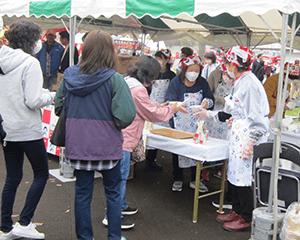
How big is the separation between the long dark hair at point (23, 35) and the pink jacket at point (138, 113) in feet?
3.12

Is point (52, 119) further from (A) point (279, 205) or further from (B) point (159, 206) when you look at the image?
(A) point (279, 205)

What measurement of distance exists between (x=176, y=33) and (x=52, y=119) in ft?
14.7

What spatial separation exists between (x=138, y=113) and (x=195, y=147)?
717 millimetres

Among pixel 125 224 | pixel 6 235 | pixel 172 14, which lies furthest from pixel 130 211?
pixel 172 14

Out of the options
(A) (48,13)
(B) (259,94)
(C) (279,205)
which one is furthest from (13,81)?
(C) (279,205)

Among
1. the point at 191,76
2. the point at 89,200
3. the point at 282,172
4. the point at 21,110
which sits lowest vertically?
the point at 89,200

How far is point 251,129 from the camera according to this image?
3.02 meters

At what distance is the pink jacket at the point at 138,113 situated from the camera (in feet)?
10.2

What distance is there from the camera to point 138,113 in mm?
3182

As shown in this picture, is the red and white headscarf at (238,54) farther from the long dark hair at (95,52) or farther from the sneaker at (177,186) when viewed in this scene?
the sneaker at (177,186)

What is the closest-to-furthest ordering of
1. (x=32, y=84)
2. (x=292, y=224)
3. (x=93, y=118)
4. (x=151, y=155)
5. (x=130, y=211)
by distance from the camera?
(x=93, y=118), (x=292, y=224), (x=32, y=84), (x=130, y=211), (x=151, y=155)

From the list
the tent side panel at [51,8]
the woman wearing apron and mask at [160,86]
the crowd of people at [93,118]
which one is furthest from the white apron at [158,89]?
the tent side panel at [51,8]

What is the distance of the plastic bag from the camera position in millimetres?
2383

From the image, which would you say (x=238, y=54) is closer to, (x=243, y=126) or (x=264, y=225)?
(x=243, y=126)
